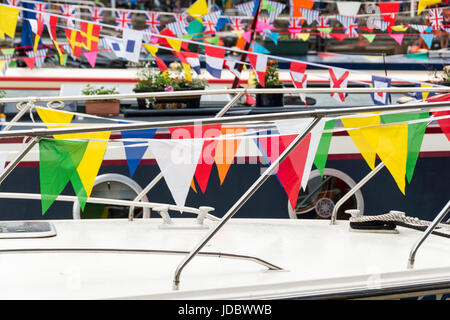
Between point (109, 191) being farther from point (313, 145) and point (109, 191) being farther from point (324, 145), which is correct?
point (313, 145)

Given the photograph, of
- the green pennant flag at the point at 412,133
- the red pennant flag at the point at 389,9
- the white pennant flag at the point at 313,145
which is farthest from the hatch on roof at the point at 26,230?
the red pennant flag at the point at 389,9

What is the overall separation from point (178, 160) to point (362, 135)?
1.02 m

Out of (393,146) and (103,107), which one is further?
(103,107)

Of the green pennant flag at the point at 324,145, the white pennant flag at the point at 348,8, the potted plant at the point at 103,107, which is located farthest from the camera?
the white pennant flag at the point at 348,8

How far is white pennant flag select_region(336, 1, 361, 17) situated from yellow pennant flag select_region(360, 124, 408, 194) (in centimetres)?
698

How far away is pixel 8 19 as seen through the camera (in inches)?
275

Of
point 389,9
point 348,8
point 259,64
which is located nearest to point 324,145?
point 259,64

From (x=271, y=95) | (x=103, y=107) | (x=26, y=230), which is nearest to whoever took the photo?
(x=26, y=230)

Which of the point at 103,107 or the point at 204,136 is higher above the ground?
the point at 204,136

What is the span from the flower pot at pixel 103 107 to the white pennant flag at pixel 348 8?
4532 millimetres

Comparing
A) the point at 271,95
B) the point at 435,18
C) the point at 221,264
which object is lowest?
the point at 221,264

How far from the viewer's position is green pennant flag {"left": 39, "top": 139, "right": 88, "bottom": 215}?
3146 mm

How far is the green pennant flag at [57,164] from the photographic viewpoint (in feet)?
10.3

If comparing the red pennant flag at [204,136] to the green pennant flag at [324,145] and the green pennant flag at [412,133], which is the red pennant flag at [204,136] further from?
the green pennant flag at [412,133]
